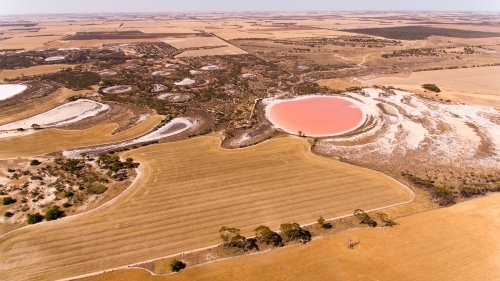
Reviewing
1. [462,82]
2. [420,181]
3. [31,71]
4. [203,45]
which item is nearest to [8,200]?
[420,181]

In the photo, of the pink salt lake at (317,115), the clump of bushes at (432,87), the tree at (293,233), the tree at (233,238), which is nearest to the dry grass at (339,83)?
the pink salt lake at (317,115)

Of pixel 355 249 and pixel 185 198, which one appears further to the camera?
pixel 185 198

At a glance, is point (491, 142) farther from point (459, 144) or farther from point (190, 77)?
point (190, 77)

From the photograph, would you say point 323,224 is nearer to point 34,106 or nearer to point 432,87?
point 432,87

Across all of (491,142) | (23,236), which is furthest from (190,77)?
(491,142)

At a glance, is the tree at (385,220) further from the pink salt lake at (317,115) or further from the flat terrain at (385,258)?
the pink salt lake at (317,115)

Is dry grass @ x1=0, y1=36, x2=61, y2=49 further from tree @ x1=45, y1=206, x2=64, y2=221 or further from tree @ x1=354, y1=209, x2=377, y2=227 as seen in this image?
tree @ x1=354, y1=209, x2=377, y2=227

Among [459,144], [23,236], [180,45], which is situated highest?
[180,45]
